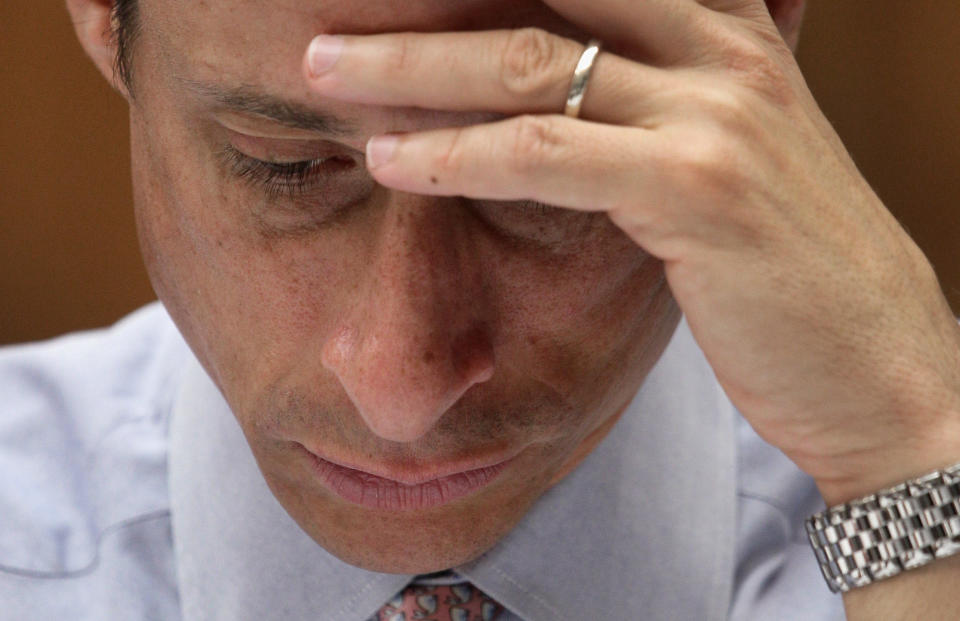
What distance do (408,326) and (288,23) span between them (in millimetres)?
255

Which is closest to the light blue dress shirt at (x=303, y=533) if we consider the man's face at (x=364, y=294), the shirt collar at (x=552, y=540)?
the shirt collar at (x=552, y=540)

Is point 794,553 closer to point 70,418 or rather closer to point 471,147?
point 471,147

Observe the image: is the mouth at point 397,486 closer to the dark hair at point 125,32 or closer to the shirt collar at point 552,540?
the shirt collar at point 552,540

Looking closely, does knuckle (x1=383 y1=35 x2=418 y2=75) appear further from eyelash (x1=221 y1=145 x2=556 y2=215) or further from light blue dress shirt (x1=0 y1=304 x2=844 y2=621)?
light blue dress shirt (x1=0 y1=304 x2=844 y2=621)

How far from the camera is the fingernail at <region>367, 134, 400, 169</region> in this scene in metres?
0.86

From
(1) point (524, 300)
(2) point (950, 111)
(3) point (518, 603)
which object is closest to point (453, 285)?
(1) point (524, 300)

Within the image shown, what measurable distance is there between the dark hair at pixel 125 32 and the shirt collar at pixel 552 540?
0.46 metres

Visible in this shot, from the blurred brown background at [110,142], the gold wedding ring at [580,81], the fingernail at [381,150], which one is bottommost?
the blurred brown background at [110,142]

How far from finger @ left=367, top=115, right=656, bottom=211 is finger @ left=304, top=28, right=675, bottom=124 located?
0.02m

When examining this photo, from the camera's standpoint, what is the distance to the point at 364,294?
96cm

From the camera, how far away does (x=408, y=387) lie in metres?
0.94

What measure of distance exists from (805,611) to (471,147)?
790mm

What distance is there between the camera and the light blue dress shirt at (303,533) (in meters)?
1.28

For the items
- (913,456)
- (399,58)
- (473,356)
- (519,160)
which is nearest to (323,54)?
(399,58)
